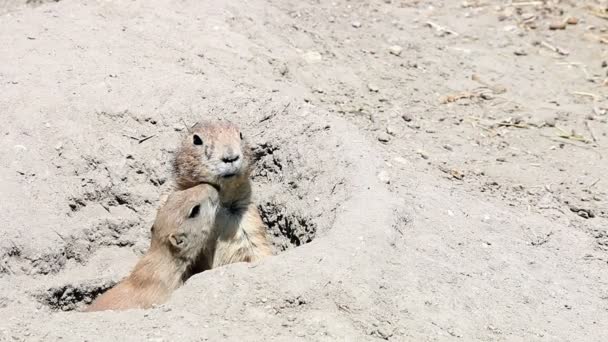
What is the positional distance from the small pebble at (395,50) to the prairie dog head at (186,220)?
9.62 ft

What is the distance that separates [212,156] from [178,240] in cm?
53

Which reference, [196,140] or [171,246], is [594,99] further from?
[171,246]

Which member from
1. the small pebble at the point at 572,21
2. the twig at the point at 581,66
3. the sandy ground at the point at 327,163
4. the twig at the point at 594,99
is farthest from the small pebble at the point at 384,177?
the small pebble at the point at 572,21

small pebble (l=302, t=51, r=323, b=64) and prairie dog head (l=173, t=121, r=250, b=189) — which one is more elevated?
prairie dog head (l=173, t=121, r=250, b=189)

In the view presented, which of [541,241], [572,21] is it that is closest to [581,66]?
[572,21]

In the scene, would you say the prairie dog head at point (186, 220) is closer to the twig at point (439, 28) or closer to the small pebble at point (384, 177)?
the small pebble at point (384, 177)

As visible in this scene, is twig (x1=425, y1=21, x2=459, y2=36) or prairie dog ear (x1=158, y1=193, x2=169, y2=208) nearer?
prairie dog ear (x1=158, y1=193, x2=169, y2=208)

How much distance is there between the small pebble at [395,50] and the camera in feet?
24.5

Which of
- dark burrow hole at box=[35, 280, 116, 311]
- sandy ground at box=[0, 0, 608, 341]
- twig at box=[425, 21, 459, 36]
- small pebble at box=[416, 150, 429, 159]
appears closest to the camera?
sandy ground at box=[0, 0, 608, 341]

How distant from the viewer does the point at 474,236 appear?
4844 millimetres

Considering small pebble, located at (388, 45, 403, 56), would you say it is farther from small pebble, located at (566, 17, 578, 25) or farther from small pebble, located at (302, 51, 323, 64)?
small pebble, located at (566, 17, 578, 25)

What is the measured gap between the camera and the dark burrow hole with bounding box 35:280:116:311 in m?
4.88

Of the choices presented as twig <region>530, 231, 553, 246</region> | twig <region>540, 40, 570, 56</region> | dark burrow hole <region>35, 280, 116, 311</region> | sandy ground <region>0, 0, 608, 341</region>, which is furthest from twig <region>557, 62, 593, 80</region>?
dark burrow hole <region>35, 280, 116, 311</region>

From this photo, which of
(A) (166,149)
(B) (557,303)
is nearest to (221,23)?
(A) (166,149)
